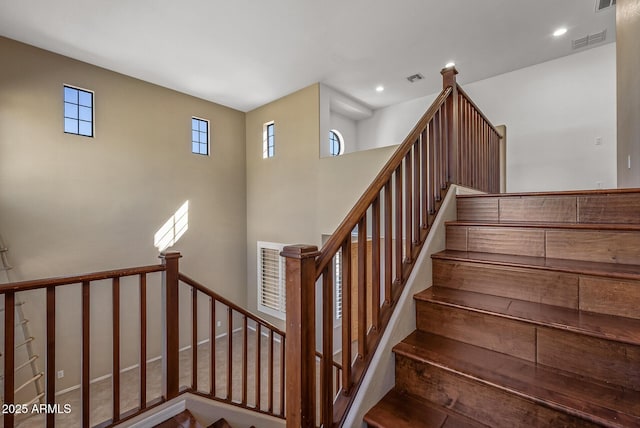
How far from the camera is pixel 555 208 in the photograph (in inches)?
68.8

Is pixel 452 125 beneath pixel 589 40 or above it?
beneath

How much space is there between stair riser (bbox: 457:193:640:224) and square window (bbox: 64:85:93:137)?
4.96m

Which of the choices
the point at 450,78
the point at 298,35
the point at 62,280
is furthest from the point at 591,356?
the point at 298,35

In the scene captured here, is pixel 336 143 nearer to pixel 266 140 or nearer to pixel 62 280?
pixel 266 140

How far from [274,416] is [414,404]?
1949 mm

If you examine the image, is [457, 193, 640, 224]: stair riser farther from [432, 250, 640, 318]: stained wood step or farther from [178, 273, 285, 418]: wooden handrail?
[178, 273, 285, 418]: wooden handrail

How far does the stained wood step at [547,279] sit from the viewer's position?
1.19 m

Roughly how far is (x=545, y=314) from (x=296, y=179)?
4238 mm

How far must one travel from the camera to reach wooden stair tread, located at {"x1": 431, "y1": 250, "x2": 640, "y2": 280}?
1212 millimetres

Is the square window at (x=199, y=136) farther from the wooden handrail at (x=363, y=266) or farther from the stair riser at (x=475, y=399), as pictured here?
the stair riser at (x=475, y=399)

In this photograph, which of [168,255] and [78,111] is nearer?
[168,255]

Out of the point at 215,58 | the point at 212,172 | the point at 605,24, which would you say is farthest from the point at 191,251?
the point at 605,24

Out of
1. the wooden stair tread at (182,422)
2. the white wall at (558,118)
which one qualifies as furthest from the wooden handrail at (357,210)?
the white wall at (558,118)

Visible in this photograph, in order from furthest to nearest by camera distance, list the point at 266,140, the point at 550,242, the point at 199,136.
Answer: the point at 266,140, the point at 199,136, the point at 550,242
